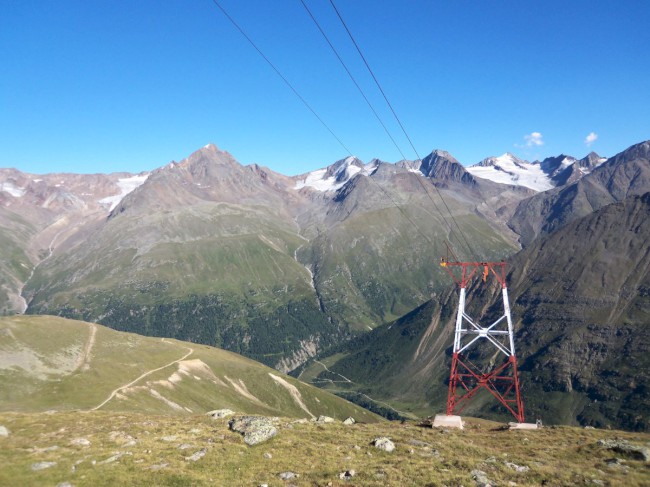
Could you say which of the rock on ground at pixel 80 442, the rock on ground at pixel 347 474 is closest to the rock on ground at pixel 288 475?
the rock on ground at pixel 347 474

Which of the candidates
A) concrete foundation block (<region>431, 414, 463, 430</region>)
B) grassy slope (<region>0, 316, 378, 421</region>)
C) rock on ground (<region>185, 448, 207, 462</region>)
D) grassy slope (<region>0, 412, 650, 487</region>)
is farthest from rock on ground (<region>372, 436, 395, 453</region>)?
grassy slope (<region>0, 316, 378, 421</region>)

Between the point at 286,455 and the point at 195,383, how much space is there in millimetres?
151511

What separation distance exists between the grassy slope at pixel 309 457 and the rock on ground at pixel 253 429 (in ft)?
2.96

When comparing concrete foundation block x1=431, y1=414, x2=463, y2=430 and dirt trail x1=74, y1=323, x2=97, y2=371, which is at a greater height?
dirt trail x1=74, y1=323, x2=97, y2=371

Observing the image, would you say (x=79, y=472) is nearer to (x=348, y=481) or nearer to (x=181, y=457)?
(x=181, y=457)

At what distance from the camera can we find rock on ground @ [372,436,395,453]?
4949 centimetres

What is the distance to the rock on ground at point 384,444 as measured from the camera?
162 feet

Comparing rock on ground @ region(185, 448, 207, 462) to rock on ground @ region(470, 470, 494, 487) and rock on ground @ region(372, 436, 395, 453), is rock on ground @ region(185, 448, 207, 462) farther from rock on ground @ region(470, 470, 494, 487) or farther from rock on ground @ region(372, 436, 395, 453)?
rock on ground @ region(470, 470, 494, 487)

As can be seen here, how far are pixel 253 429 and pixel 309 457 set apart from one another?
11.7 metres

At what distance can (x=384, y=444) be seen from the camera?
50.2m

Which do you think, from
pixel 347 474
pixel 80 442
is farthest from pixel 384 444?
pixel 80 442

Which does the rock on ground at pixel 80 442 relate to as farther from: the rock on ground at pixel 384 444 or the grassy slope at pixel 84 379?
the grassy slope at pixel 84 379

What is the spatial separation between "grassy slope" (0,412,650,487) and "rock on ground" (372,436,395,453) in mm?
780

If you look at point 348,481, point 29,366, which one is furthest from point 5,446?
point 29,366
